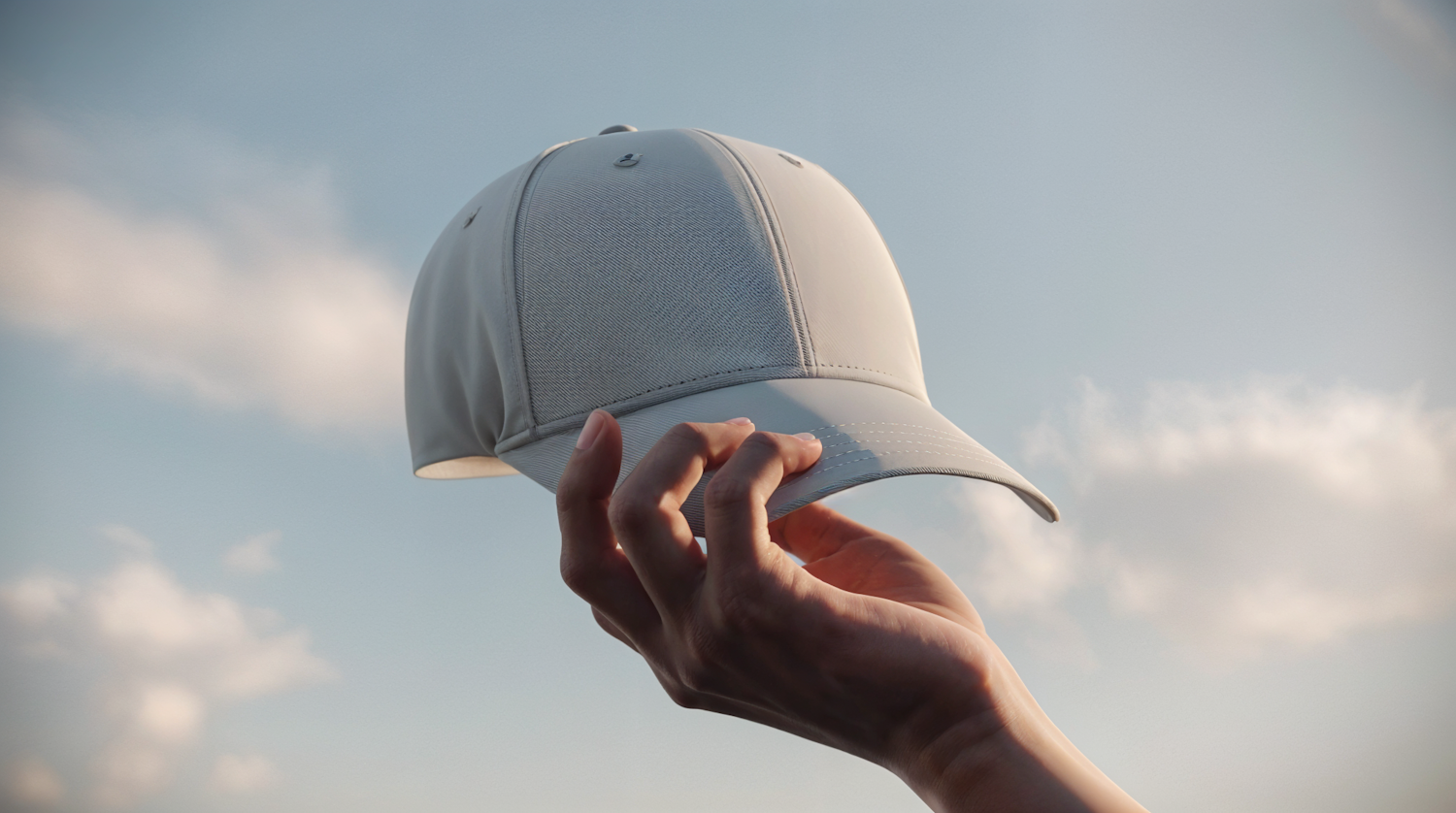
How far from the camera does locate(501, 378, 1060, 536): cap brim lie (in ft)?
3.29

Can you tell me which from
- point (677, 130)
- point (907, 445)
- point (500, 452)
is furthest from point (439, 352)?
point (907, 445)

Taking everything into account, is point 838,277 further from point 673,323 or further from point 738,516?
point 738,516

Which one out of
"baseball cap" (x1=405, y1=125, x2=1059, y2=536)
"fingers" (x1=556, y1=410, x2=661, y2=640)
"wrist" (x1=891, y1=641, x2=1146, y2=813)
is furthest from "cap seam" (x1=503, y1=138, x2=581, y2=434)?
"wrist" (x1=891, y1=641, x2=1146, y2=813)

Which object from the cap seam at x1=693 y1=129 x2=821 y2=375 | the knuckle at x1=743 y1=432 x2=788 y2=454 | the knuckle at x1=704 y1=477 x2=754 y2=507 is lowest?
the knuckle at x1=704 y1=477 x2=754 y2=507

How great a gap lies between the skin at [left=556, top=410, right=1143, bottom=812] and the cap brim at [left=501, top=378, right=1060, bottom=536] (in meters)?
0.06

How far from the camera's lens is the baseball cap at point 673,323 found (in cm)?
114

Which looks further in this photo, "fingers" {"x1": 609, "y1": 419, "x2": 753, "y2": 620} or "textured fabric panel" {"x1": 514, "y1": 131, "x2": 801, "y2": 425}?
"textured fabric panel" {"x1": 514, "y1": 131, "x2": 801, "y2": 425}

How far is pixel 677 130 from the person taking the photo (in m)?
1.54

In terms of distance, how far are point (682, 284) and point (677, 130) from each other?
0.47 metres

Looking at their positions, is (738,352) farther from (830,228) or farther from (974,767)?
(974,767)

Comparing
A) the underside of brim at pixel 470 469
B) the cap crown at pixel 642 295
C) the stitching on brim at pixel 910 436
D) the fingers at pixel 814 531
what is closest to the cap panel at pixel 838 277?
the cap crown at pixel 642 295

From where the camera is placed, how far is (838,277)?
133 centimetres

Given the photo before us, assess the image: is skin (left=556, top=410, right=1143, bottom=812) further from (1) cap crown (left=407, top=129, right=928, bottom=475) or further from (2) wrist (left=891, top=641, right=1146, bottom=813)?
(1) cap crown (left=407, top=129, right=928, bottom=475)

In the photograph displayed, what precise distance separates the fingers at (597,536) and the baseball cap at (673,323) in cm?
14
